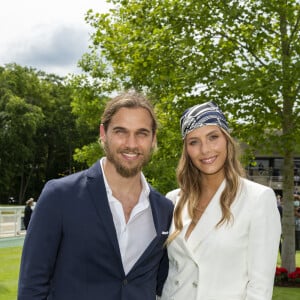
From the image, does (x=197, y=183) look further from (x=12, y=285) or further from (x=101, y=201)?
(x=12, y=285)

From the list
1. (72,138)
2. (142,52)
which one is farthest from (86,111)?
(72,138)

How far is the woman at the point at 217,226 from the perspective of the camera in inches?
119

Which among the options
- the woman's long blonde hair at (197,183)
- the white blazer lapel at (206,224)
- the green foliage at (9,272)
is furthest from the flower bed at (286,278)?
the white blazer lapel at (206,224)

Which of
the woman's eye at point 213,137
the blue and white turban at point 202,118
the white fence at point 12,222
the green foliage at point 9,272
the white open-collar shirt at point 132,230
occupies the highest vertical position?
the blue and white turban at point 202,118

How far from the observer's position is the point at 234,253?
3.06m

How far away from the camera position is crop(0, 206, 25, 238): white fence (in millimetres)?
21625

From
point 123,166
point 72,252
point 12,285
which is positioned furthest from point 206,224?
point 12,285

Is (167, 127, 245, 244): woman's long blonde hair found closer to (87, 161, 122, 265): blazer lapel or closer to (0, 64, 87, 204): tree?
(87, 161, 122, 265): blazer lapel

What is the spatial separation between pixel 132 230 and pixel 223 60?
8936 mm

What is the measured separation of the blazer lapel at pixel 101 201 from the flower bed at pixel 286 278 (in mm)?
9188

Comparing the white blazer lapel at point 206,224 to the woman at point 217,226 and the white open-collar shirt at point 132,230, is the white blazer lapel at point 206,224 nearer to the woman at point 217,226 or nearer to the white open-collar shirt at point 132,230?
the woman at point 217,226

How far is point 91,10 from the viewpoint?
14.3 meters

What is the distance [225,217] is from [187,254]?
335mm

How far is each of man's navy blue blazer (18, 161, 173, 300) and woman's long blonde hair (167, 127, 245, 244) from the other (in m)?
0.56
